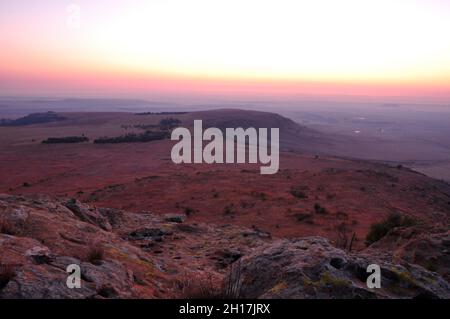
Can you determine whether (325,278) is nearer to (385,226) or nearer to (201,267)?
(201,267)

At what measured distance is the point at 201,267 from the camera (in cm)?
643

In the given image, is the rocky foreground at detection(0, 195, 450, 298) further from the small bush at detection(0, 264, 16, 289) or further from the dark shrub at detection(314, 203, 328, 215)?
the dark shrub at detection(314, 203, 328, 215)

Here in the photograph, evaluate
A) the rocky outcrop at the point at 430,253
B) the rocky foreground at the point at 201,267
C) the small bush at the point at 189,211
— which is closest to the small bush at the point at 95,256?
the rocky foreground at the point at 201,267

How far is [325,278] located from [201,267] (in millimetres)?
3127

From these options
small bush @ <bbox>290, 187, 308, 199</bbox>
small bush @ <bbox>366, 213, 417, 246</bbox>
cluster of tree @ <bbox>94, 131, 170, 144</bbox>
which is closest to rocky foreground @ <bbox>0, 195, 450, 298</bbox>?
small bush @ <bbox>366, 213, 417, 246</bbox>

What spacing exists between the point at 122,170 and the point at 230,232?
1785 cm

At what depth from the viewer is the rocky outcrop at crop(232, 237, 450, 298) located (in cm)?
355

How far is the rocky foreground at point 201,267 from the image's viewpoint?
3.57m

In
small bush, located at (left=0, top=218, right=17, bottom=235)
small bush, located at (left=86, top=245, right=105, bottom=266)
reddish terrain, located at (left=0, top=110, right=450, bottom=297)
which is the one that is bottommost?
reddish terrain, located at (left=0, top=110, right=450, bottom=297)

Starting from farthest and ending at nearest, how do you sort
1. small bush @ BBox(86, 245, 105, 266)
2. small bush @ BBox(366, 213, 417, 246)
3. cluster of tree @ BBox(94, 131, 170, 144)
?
cluster of tree @ BBox(94, 131, 170, 144) → small bush @ BBox(366, 213, 417, 246) → small bush @ BBox(86, 245, 105, 266)

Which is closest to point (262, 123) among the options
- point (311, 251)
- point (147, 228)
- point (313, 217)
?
point (313, 217)

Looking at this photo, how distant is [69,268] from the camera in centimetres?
401

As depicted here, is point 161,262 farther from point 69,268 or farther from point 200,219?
point 200,219

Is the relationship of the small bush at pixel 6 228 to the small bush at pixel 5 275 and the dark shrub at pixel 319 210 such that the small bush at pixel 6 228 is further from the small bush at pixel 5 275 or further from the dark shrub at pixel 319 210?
the dark shrub at pixel 319 210
